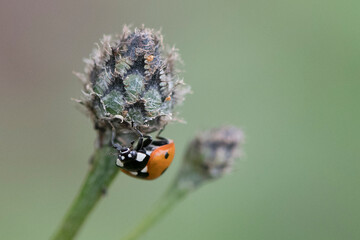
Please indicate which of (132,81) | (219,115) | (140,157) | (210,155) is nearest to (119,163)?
(140,157)

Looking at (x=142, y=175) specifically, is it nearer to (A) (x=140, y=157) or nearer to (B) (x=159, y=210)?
(A) (x=140, y=157)

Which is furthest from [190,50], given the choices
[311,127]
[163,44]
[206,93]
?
[163,44]

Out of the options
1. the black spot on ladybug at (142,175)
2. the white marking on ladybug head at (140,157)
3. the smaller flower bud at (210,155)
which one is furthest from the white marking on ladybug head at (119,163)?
the smaller flower bud at (210,155)

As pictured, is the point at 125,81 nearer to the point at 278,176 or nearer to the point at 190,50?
the point at 278,176

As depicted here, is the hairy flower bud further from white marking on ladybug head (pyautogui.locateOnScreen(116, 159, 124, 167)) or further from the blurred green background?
the blurred green background

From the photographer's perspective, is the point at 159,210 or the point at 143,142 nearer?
the point at 143,142

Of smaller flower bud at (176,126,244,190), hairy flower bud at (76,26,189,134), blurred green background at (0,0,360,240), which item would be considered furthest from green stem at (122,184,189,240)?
blurred green background at (0,0,360,240)
